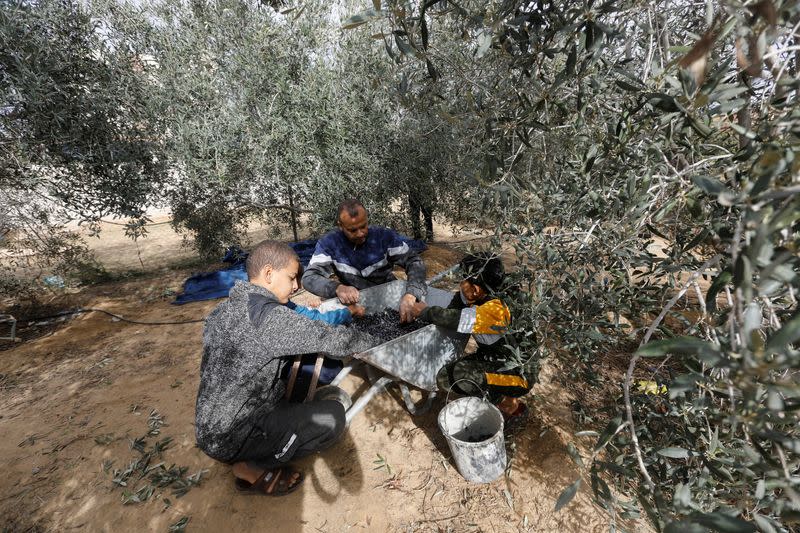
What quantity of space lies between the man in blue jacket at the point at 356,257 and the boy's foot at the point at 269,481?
1.66m

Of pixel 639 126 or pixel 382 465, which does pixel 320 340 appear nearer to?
pixel 382 465

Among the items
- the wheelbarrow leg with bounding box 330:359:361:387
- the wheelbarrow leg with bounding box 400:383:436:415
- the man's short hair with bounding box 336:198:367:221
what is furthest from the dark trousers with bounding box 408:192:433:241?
the wheelbarrow leg with bounding box 330:359:361:387

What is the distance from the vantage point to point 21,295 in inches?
265

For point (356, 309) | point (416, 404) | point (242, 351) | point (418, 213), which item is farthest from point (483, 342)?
point (418, 213)

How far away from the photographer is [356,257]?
4.14 m

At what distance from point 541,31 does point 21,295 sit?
9.47 meters

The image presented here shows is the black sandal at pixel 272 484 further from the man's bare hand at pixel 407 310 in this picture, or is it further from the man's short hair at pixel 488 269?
the man's short hair at pixel 488 269

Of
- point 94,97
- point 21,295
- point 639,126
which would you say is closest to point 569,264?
point 639,126

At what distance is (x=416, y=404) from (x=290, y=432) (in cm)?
136

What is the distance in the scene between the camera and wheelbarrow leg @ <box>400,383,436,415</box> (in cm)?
309

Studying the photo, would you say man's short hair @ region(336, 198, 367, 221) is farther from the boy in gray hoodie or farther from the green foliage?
the green foliage

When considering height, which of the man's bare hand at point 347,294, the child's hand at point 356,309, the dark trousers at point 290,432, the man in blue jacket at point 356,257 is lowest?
the dark trousers at point 290,432

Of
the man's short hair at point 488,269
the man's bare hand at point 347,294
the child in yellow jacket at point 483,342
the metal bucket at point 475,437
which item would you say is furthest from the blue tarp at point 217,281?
the metal bucket at point 475,437

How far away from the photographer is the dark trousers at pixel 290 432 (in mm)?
2527
